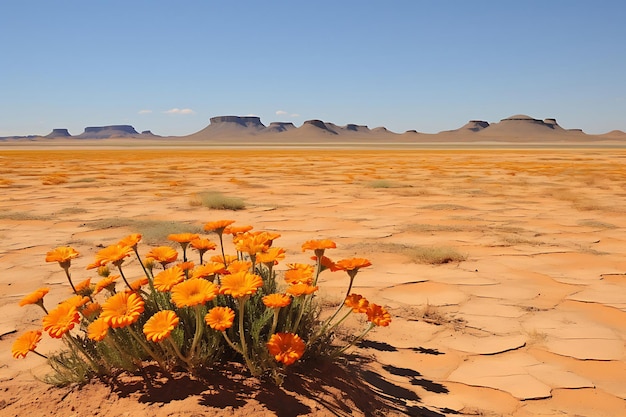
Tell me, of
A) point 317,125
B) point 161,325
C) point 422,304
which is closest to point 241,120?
point 317,125

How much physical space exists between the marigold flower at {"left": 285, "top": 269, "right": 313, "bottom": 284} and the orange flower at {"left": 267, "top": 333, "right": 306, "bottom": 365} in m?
0.20

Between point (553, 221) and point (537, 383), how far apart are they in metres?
4.78

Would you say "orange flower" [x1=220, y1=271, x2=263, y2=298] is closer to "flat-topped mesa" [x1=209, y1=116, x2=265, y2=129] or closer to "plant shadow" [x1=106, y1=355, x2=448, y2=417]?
"plant shadow" [x1=106, y1=355, x2=448, y2=417]

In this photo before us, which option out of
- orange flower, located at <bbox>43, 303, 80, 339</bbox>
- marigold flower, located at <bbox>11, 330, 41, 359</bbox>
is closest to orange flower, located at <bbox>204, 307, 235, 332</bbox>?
orange flower, located at <bbox>43, 303, 80, 339</bbox>

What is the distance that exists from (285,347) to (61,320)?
71 centimetres

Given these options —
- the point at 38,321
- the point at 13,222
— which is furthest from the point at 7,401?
the point at 13,222

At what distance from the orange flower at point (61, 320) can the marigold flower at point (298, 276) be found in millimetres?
696

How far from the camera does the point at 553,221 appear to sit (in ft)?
20.7

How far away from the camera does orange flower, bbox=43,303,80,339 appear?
1.40 m

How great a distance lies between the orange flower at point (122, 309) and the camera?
4.47 feet

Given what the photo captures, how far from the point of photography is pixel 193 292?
1.46 meters

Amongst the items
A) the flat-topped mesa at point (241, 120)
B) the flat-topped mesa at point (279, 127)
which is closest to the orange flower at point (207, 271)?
the flat-topped mesa at point (279, 127)

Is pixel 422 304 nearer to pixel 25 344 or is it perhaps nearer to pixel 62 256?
pixel 62 256

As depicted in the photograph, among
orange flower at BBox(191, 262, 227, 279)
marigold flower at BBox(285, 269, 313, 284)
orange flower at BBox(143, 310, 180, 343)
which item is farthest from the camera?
marigold flower at BBox(285, 269, 313, 284)
